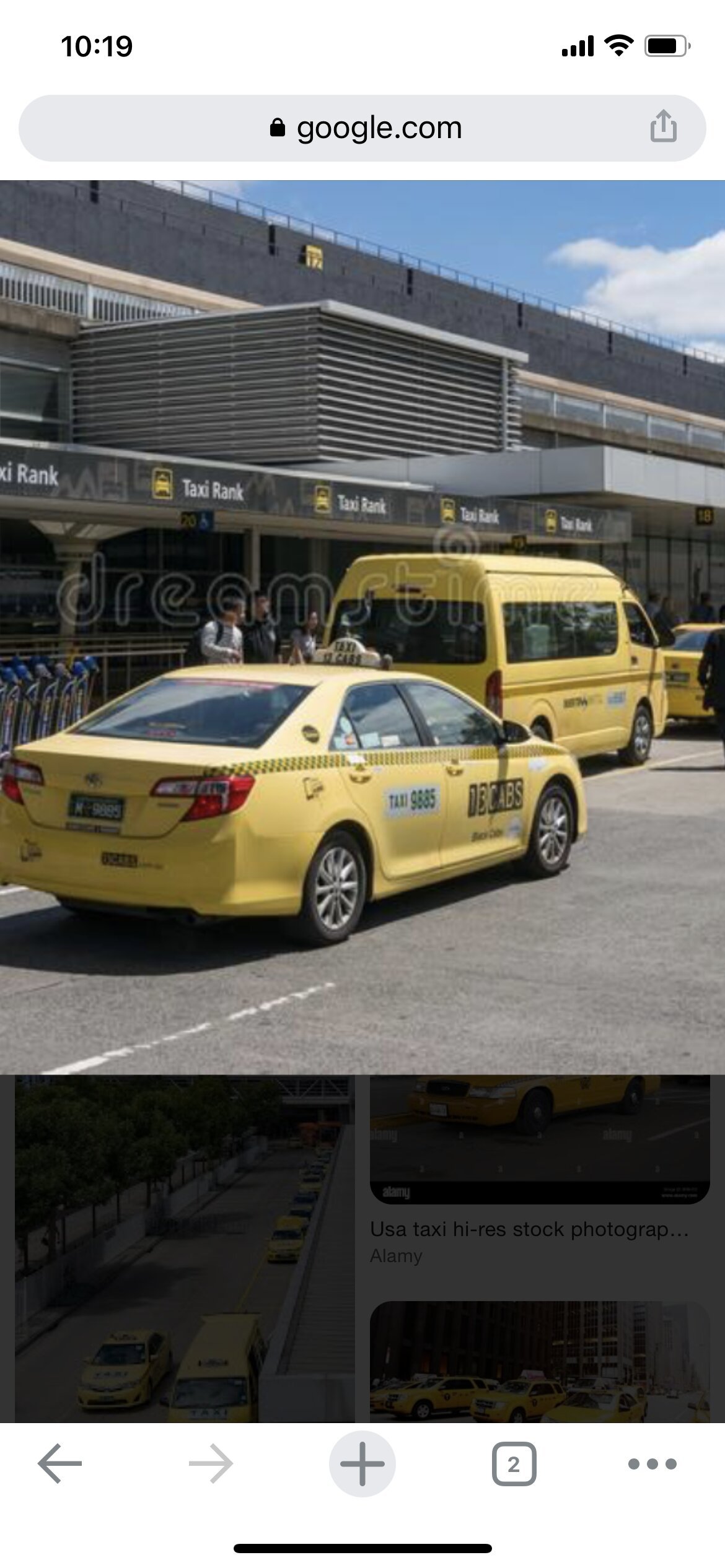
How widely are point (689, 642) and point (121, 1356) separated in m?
21.6

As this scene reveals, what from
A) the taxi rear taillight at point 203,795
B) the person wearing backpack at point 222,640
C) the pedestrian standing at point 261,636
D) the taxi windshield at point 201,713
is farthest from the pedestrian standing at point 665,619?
the taxi rear taillight at point 203,795

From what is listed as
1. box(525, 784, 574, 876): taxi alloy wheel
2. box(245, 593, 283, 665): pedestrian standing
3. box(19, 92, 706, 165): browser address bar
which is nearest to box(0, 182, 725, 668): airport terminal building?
box(245, 593, 283, 665): pedestrian standing

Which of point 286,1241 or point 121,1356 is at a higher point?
point 286,1241

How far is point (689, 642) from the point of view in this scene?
2303cm

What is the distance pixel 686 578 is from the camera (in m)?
44.9

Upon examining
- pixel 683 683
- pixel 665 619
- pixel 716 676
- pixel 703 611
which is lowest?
pixel 683 683

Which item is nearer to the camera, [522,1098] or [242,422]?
[522,1098]

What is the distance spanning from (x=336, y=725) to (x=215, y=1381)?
6.69m

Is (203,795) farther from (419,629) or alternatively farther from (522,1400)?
(419,629)
